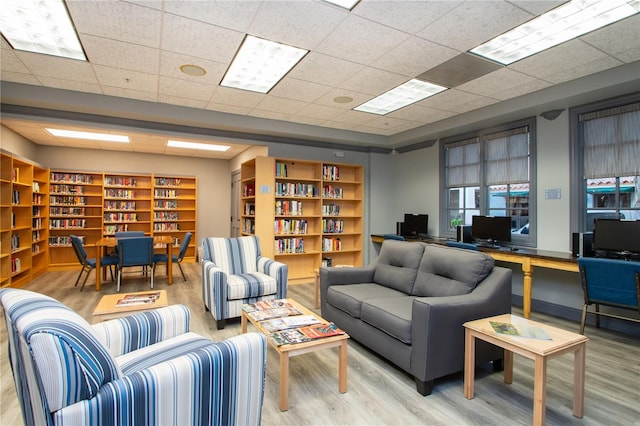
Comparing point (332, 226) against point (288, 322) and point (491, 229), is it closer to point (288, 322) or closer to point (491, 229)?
point (491, 229)

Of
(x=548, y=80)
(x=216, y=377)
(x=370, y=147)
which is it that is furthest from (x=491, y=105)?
(x=216, y=377)

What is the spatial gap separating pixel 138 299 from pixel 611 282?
432 centimetres

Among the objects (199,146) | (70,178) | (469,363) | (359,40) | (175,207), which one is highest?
(359,40)

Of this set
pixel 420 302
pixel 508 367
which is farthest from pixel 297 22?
pixel 508 367

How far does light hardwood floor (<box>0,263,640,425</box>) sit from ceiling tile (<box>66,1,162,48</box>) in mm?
2731

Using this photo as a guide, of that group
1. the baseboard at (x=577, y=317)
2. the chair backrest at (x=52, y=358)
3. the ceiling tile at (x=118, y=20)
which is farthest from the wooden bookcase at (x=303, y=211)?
the chair backrest at (x=52, y=358)

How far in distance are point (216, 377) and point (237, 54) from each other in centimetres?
279

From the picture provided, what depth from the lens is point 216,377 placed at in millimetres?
1475

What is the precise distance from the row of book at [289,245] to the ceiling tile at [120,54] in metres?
3.22

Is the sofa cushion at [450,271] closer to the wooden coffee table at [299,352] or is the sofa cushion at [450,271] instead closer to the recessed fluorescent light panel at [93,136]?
the wooden coffee table at [299,352]

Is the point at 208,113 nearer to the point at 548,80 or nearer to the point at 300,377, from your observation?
the point at 300,377

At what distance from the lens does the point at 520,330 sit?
2160 mm

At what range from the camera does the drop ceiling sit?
2.45 m

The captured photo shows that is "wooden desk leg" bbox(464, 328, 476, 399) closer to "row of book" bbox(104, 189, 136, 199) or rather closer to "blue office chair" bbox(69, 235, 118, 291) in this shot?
"blue office chair" bbox(69, 235, 118, 291)
